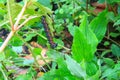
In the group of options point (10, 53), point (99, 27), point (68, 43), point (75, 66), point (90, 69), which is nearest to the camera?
point (75, 66)

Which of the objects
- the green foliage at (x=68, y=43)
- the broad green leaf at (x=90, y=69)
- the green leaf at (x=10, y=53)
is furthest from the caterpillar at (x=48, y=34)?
the broad green leaf at (x=90, y=69)

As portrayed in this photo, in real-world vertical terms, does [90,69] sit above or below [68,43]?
above

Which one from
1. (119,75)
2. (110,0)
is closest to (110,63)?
(119,75)

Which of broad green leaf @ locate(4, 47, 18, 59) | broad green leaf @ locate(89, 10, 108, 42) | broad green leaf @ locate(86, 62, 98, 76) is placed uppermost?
broad green leaf @ locate(89, 10, 108, 42)

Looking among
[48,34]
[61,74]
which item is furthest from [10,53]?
[61,74]

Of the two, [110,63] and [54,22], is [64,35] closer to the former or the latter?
[54,22]

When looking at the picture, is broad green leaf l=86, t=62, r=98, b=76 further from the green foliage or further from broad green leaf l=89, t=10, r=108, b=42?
broad green leaf l=89, t=10, r=108, b=42

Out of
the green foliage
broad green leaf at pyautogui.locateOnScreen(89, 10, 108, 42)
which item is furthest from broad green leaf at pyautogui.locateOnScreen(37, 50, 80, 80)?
broad green leaf at pyautogui.locateOnScreen(89, 10, 108, 42)

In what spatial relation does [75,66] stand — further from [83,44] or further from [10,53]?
[10,53]
